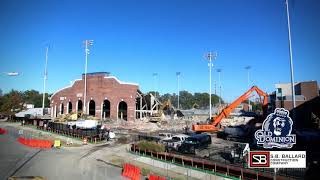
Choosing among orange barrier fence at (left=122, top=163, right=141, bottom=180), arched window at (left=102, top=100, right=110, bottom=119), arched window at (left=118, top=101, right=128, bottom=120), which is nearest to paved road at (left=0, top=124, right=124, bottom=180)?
orange barrier fence at (left=122, top=163, right=141, bottom=180)

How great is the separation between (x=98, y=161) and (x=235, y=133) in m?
26.4

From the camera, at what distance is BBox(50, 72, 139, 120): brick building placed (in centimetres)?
9475

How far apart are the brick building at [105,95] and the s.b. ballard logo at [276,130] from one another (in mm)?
80636

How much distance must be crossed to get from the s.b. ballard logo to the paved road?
16.5 metres

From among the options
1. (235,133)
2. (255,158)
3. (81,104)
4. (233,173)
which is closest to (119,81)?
(81,104)

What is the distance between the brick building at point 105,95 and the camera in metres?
94.8

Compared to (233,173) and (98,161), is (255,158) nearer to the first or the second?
(233,173)

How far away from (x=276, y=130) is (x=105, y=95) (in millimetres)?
83569

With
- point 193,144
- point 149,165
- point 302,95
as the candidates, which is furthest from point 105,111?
point 149,165

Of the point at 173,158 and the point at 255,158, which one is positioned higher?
the point at 255,158

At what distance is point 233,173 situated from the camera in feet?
82.6

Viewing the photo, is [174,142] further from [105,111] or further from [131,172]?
[105,111]

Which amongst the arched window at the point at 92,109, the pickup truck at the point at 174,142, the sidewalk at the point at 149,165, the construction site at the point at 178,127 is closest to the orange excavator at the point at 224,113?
the construction site at the point at 178,127

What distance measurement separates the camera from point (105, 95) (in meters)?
95.6
